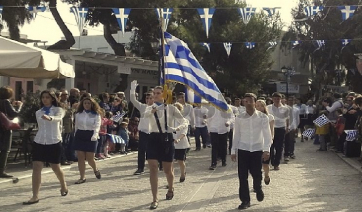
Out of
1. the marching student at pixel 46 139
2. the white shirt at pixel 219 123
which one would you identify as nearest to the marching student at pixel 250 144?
the marching student at pixel 46 139

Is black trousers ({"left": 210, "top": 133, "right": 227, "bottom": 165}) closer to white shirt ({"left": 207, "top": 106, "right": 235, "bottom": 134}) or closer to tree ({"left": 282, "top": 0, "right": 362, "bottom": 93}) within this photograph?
white shirt ({"left": 207, "top": 106, "right": 235, "bottom": 134})

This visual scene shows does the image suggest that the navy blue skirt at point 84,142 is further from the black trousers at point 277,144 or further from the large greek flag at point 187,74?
the black trousers at point 277,144

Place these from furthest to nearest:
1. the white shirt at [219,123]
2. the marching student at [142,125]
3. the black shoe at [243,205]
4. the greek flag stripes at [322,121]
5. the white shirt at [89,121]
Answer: the greek flag stripes at [322,121] < the white shirt at [219,123] < the white shirt at [89,121] < the marching student at [142,125] < the black shoe at [243,205]

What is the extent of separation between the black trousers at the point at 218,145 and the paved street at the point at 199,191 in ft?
1.13

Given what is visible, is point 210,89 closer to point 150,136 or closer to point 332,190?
point 150,136

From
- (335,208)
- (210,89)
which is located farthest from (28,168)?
(335,208)

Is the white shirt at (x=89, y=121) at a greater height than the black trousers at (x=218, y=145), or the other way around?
the white shirt at (x=89, y=121)

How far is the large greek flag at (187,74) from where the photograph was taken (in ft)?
34.5

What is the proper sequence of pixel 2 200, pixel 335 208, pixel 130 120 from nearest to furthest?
pixel 335 208, pixel 2 200, pixel 130 120

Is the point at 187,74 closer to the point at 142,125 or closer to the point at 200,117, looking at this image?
the point at 142,125

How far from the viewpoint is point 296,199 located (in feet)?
31.5

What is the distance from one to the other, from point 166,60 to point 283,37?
133ft

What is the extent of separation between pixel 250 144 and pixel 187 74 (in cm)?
243

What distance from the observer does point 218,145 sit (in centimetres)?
1455
